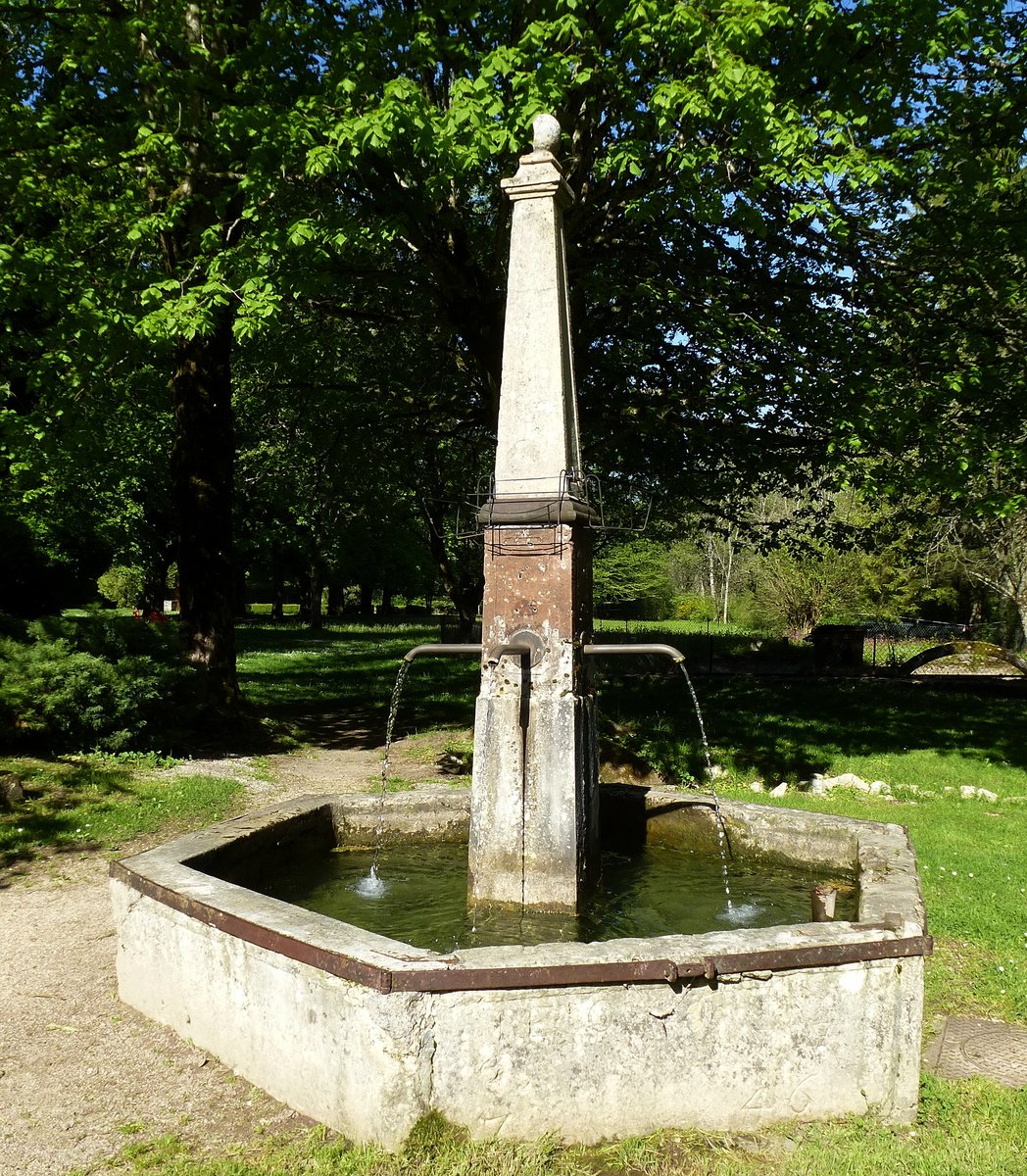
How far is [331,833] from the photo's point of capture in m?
6.12

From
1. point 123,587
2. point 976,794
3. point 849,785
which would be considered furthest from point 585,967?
point 123,587

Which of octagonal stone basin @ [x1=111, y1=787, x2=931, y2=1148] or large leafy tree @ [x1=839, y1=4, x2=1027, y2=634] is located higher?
large leafy tree @ [x1=839, y1=4, x2=1027, y2=634]

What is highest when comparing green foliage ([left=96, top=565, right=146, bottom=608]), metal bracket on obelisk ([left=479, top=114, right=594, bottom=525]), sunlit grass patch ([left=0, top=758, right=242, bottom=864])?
metal bracket on obelisk ([left=479, top=114, right=594, bottom=525])

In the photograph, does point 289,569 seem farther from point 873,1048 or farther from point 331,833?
point 873,1048

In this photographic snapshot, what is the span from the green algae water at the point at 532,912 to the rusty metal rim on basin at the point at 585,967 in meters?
1.17

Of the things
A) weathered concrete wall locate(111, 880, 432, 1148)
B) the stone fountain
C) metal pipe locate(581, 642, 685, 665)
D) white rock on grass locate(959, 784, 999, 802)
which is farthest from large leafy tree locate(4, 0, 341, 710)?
white rock on grass locate(959, 784, 999, 802)

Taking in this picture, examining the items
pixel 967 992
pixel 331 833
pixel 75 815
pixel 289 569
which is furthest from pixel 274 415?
pixel 289 569

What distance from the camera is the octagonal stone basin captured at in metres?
3.25

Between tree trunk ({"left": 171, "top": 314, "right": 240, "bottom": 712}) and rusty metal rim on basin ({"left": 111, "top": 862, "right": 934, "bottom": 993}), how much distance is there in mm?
8460

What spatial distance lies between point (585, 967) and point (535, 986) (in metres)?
0.20

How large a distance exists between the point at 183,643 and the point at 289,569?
29.1 m

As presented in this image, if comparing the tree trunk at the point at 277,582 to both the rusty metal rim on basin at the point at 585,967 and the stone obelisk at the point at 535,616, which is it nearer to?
the stone obelisk at the point at 535,616

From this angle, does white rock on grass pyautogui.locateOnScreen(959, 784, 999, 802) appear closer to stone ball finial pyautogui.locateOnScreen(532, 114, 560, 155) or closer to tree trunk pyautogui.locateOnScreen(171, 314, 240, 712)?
stone ball finial pyautogui.locateOnScreen(532, 114, 560, 155)

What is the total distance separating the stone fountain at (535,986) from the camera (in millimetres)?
3264
